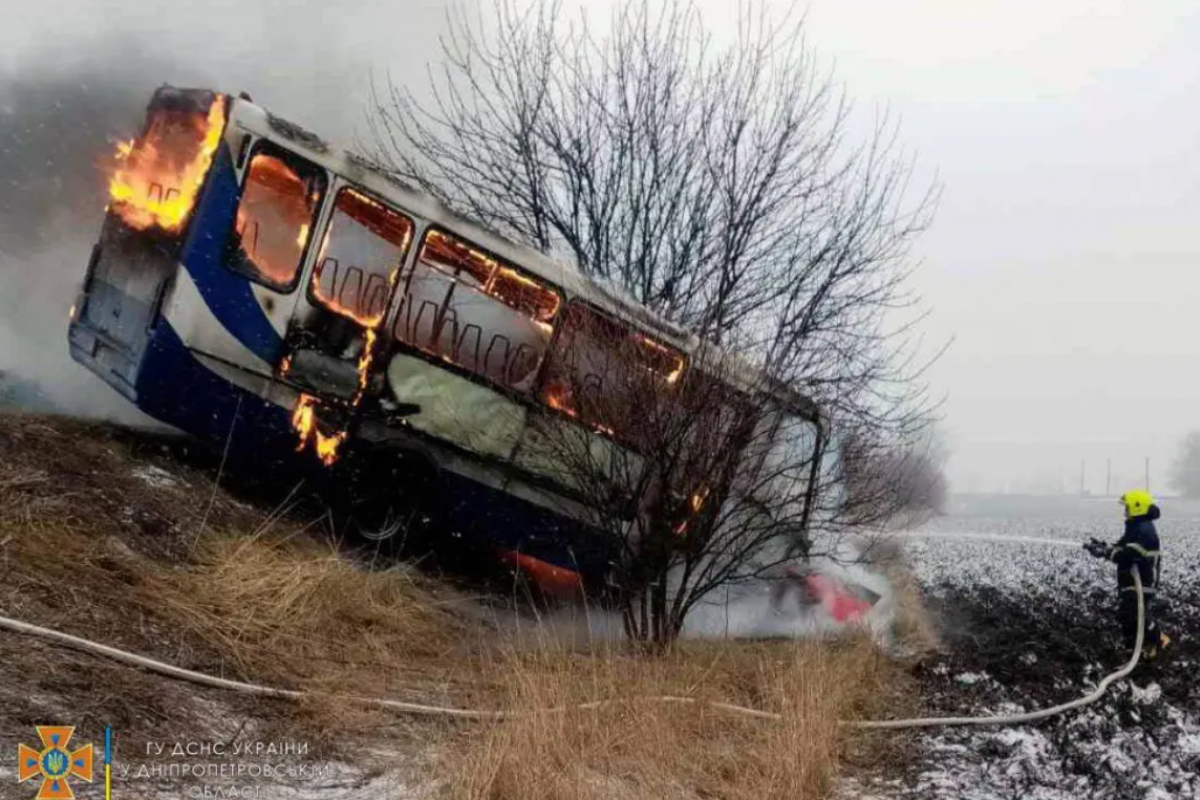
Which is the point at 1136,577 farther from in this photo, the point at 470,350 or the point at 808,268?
the point at 470,350

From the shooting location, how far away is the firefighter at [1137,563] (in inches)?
314

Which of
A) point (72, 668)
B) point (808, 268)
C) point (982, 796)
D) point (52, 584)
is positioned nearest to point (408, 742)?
point (72, 668)

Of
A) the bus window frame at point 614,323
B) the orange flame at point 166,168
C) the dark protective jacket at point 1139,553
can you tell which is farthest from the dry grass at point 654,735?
the orange flame at point 166,168

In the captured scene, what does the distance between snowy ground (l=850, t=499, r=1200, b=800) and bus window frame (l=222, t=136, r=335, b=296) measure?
5.66 m

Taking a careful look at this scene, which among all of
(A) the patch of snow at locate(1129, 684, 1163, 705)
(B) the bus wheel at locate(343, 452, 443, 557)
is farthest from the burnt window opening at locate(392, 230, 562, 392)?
(A) the patch of snow at locate(1129, 684, 1163, 705)

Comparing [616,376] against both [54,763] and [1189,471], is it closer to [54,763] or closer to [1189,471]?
[54,763]

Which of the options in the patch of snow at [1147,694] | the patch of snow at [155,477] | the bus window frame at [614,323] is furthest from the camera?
the patch of snow at [155,477]

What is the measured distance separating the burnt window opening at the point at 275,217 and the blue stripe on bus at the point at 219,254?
0.07 m

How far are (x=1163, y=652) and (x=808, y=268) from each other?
4.24 m

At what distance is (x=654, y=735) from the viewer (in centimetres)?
504

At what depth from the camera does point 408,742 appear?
4.86 metres

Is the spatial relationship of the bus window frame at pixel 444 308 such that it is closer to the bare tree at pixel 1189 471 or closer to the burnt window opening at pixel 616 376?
the burnt window opening at pixel 616 376

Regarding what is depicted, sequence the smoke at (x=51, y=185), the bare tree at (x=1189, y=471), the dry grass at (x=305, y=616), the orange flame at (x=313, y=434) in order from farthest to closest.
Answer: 1. the bare tree at (x=1189, y=471)
2. the smoke at (x=51, y=185)
3. the orange flame at (x=313, y=434)
4. the dry grass at (x=305, y=616)

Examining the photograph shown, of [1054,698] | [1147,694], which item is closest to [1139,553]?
[1147,694]
